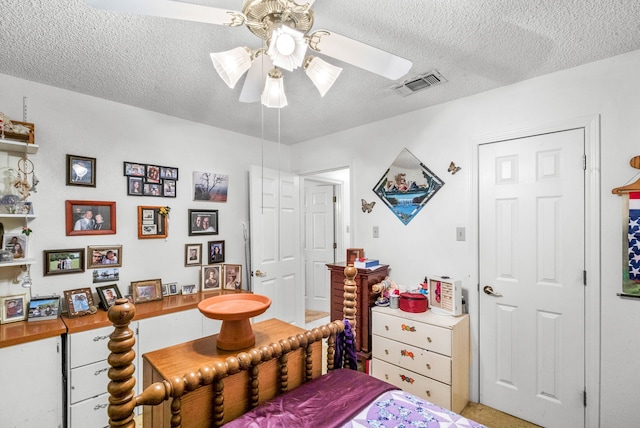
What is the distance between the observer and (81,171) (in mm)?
2385

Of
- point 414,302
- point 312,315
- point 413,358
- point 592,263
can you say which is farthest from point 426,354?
point 312,315

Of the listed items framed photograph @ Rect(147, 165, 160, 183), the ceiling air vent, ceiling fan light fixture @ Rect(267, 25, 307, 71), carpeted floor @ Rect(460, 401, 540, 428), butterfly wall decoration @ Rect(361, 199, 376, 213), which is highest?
the ceiling air vent

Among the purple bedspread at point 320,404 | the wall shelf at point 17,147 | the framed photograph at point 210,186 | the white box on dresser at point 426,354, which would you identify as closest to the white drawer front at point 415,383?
the white box on dresser at point 426,354

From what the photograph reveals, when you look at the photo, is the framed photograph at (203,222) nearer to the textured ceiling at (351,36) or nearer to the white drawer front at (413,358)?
the textured ceiling at (351,36)

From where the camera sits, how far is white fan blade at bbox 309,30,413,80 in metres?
→ 1.20

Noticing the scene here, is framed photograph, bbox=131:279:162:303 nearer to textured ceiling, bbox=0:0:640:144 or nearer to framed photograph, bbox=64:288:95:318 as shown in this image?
framed photograph, bbox=64:288:95:318

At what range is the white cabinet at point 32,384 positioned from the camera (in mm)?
1762

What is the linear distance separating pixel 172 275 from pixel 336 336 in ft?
6.36

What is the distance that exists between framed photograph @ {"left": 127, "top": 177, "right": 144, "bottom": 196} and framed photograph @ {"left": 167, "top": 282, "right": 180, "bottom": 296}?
0.89 m

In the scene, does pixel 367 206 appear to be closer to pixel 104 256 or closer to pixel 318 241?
pixel 318 241

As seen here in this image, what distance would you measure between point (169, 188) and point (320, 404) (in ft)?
7.97

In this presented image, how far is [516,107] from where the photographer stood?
7.34 feet

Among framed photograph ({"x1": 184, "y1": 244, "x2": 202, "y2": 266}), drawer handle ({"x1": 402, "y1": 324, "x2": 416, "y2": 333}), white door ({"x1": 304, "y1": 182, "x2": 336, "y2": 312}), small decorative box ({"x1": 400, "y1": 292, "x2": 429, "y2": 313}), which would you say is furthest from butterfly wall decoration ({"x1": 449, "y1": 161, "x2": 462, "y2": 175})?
framed photograph ({"x1": 184, "y1": 244, "x2": 202, "y2": 266})

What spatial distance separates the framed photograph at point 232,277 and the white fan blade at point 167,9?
2.50 metres
